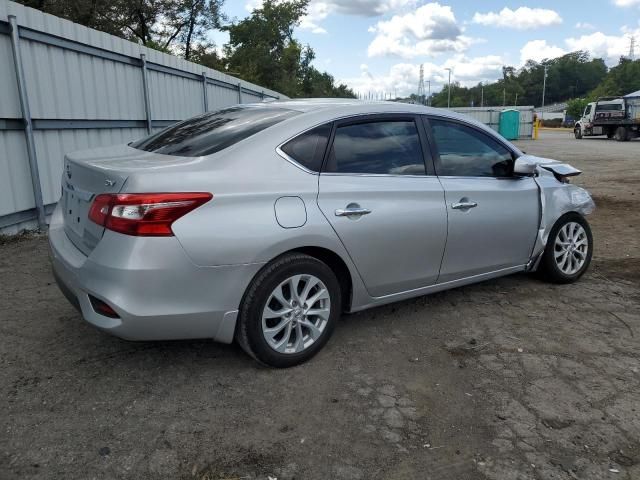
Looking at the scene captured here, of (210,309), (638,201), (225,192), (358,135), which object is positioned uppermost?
(358,135)

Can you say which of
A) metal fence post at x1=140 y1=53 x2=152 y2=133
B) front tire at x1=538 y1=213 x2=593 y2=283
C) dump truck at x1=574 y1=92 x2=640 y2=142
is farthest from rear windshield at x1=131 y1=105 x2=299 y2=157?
dump truck at x1=574 y1=92 x2=640 y2=142

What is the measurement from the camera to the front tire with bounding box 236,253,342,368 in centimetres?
292

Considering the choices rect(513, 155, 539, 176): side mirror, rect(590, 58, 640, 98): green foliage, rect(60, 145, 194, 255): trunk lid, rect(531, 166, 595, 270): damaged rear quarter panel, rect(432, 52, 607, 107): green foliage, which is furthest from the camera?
rect(432, 52, 607, 107): green foliage

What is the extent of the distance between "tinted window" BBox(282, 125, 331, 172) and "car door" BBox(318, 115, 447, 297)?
55 mm

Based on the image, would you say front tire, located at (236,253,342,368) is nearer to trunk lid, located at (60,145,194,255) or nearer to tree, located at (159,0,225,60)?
trunk lid, located at (60,145,194,255)

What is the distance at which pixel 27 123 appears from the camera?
608cm

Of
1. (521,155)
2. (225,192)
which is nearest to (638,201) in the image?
(521,155)

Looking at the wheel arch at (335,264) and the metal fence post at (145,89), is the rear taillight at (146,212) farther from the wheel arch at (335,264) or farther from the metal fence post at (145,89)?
the metal fence post at (145,89)

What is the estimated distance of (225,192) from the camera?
2797mm

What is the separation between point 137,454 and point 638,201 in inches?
388

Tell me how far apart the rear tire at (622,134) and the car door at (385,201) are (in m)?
34.3

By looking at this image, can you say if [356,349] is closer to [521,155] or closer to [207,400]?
[207,400]

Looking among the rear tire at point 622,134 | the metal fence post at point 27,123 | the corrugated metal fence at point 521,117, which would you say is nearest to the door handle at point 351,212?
the metal fence post at point 27,123

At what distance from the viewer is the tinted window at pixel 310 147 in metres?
3.14
